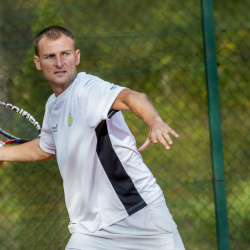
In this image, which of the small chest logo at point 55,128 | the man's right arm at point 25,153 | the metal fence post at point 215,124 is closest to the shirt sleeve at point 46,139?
the man's right arm at point 25,153

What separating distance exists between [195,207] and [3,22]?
210 cm

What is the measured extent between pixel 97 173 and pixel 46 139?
520 mm

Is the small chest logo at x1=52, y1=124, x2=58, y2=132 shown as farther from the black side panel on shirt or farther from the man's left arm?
the man's left arm

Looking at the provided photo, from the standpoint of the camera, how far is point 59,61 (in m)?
2.88

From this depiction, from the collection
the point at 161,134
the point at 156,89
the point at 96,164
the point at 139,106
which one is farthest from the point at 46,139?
the point at 156,89

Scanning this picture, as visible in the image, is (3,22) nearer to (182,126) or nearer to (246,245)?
(182,126)

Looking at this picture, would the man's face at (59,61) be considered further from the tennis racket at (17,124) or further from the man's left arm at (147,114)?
the tennis racket at (17,124)

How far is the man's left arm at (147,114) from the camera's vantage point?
7.29 ft

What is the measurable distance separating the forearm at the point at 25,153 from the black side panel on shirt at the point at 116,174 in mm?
603

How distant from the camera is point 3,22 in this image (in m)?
4.48

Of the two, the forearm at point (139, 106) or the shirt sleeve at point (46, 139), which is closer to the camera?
the forearm at point (139, 106)

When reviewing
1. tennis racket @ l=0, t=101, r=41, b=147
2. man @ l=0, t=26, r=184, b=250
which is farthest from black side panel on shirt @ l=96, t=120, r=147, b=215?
tennis racket @ l=0, t=101, r=41, b=147

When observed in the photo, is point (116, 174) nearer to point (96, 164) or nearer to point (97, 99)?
point (96, 164)

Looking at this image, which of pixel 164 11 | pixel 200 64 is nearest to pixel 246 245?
pixel 200 64
